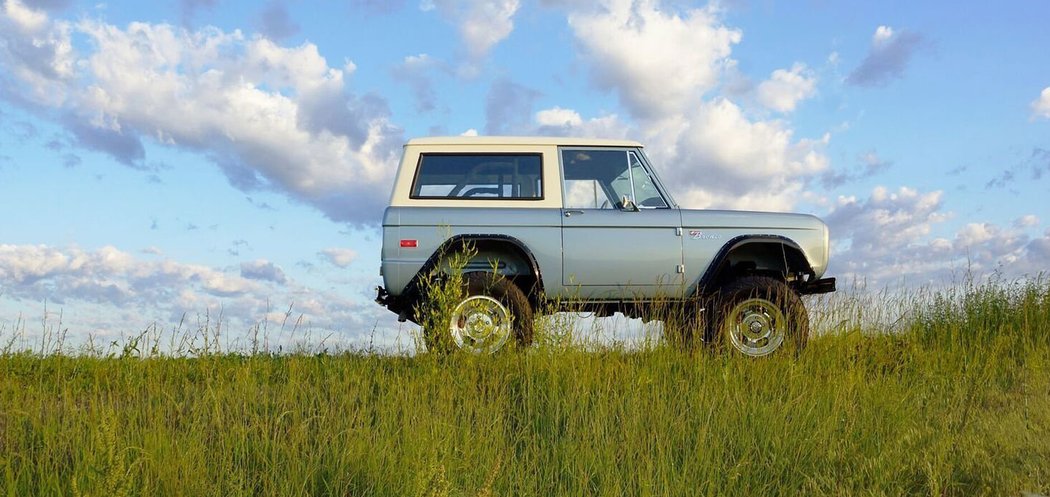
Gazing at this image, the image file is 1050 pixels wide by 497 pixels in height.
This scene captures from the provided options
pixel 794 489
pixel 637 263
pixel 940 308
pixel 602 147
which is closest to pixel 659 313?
pixel 637 263

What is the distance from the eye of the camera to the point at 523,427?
5949 millimetres

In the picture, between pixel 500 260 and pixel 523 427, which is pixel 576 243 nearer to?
pixel 500 260

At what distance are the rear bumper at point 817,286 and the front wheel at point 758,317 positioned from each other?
0.45 metres

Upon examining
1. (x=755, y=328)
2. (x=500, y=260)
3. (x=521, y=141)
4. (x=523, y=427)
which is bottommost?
(x=523, y=427)

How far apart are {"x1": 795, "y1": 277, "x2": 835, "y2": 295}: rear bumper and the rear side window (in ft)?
9.61

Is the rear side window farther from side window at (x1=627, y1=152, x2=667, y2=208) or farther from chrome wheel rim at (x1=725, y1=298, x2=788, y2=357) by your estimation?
chrome wheel rim at (x1=725, y1=298, x2=788, y2=357)

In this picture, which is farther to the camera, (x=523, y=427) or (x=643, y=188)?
(x=643, y=188)

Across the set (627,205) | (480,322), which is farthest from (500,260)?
(627,205)

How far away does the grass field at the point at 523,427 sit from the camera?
4.87m

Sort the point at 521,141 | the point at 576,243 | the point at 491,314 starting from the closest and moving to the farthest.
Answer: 1. the point at 491,314
2. the point at 576,243
3. the point at 521,141

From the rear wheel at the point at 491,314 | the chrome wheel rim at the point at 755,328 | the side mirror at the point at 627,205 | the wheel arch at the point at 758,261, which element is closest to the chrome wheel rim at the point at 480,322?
the rear wheel at the point at 491,314

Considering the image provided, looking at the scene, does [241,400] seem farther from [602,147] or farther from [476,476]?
[602,147]

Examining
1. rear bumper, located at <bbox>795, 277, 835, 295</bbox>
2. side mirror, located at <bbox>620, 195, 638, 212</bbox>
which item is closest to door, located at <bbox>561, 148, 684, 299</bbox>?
side mirror, located at <bbox>620, 195, 638, 212</bbox>

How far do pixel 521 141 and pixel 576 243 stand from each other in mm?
1218
